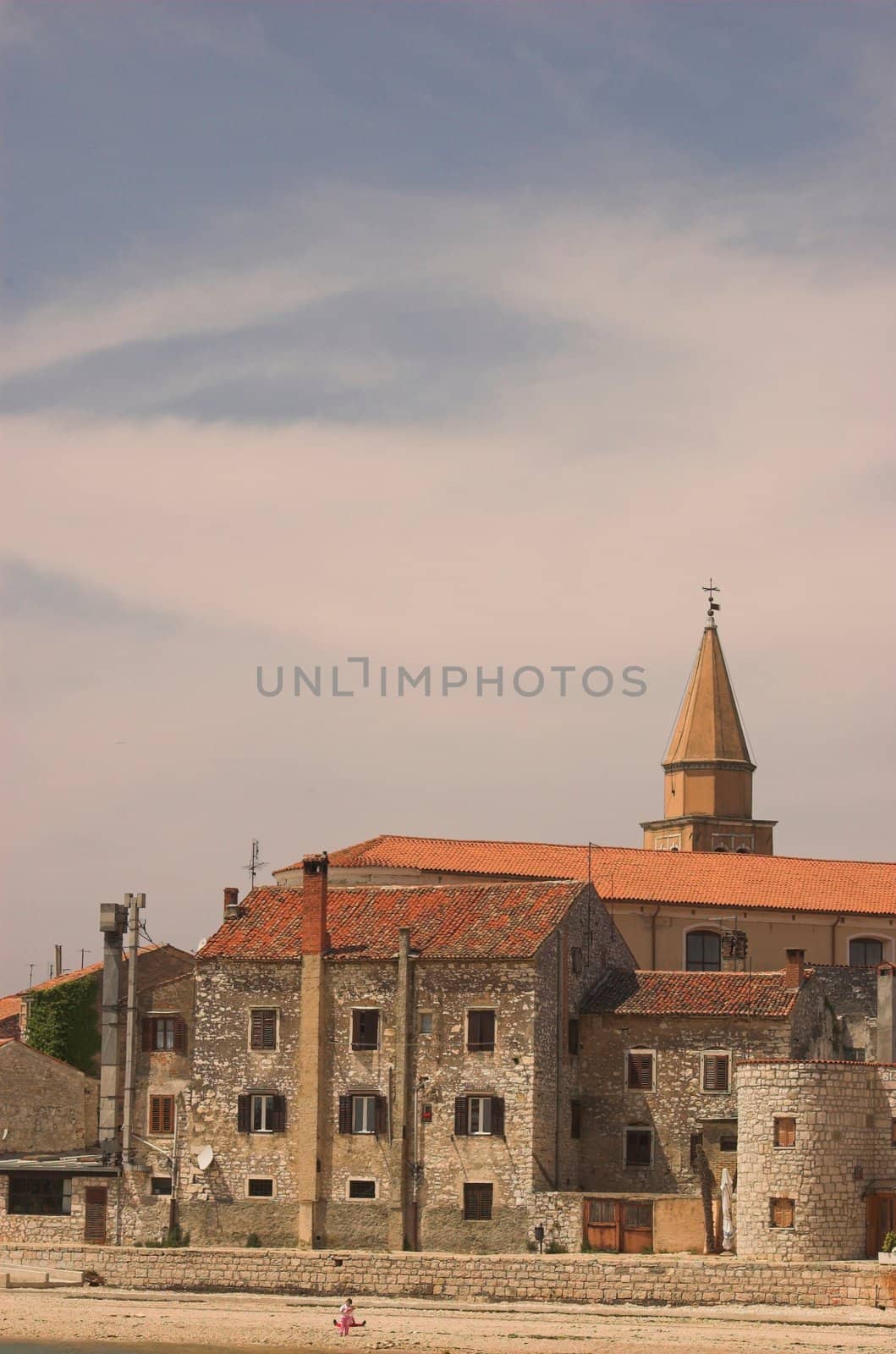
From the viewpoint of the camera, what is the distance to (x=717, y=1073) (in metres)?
65.5

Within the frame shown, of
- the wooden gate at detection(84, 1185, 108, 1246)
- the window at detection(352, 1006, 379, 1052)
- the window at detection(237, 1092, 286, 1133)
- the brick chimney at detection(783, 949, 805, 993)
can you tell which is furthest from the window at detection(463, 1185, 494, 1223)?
the wooden gate at detection(84, 1185, 108, 1246)

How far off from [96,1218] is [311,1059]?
28.8 ft

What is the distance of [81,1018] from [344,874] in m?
12.4

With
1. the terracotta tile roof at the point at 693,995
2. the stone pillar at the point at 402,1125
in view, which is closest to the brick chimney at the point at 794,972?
the terracotta tile roof at the point at 693,995

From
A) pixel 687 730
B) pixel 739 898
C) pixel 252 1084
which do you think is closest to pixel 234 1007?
pixel 252 1084

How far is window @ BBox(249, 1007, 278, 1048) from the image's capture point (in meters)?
67.7

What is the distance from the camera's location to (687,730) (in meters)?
108

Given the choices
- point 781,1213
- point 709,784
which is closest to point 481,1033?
point 781,1213

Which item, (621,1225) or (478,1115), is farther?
(478,1115)

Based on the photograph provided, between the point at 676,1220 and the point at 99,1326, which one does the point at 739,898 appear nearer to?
the point at 676,1220

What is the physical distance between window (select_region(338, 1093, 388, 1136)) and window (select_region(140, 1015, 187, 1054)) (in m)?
6.87

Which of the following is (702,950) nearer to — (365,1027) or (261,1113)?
(365,1027)

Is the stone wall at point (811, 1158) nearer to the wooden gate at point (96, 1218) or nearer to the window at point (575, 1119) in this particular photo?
the window at point (575, 1119)

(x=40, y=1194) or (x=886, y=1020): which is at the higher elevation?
(x=886, y=1020)
